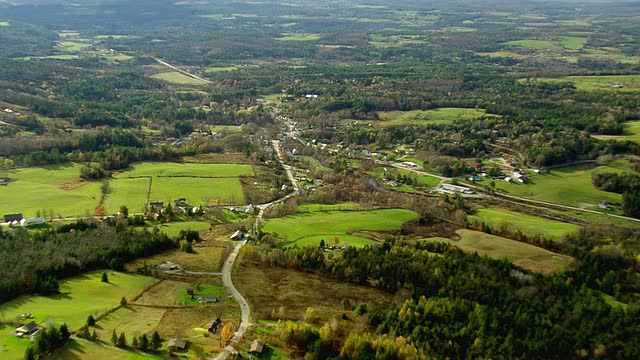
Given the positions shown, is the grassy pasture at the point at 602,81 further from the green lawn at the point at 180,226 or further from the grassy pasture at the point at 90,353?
the grassy pasture at the point at 90,353

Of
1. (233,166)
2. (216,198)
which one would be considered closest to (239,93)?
(233,166)

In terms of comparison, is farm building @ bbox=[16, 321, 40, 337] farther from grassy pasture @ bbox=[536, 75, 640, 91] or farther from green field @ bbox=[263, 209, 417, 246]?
grassy pasture @ bbox=[536, 75, 640, 91]

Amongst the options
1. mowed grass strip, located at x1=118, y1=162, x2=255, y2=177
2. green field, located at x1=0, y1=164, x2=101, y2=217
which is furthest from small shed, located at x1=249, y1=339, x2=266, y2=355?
mowed grass strip, located at x1=118, y1=162, x2=255, y2=177

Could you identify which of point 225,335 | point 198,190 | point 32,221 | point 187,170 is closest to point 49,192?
point 32,221

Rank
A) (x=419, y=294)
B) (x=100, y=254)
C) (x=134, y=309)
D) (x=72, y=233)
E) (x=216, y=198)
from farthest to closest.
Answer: (x=216, y=198)
(x=72, y=233)
(x=100, y=254)
(x=419, y=294)
(x=134, y=309)

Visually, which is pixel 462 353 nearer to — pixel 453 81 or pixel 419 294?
pixel 419 294

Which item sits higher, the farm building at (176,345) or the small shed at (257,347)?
the farm building at (176,345)

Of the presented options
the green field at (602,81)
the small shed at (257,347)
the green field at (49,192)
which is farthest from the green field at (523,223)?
the green field at (602,81)
